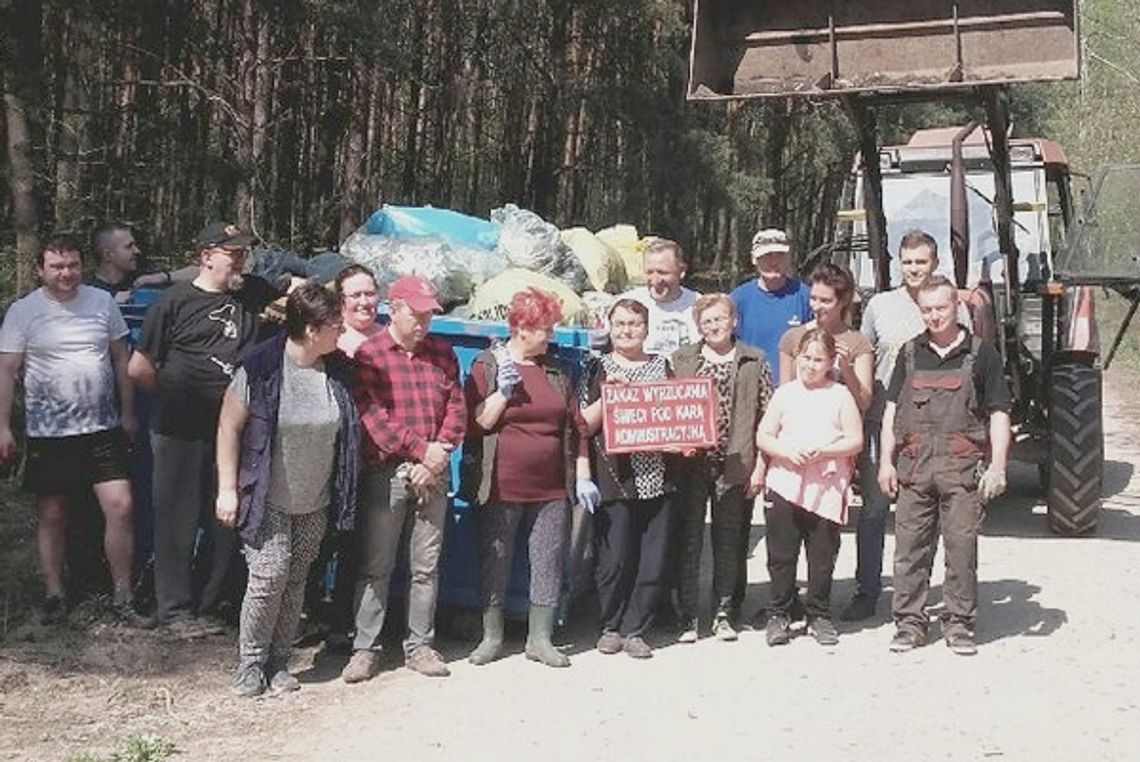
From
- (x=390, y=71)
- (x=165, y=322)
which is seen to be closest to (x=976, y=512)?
(x=165, y=322)

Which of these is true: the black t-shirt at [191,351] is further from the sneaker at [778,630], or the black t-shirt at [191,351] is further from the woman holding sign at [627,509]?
the sneaker at [778,630]

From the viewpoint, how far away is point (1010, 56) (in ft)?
25.5

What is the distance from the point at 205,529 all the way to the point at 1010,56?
5106mm

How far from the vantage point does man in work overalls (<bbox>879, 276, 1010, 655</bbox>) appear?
19.6 feet

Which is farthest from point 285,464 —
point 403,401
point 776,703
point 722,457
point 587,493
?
point 776,703

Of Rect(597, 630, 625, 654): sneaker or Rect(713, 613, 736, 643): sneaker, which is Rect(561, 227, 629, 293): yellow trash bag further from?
Rect(597, 630, 625, 654): sneaker

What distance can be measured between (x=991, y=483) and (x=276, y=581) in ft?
9.95

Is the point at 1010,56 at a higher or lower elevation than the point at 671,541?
higher

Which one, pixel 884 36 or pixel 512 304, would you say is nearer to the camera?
pixel 512 304

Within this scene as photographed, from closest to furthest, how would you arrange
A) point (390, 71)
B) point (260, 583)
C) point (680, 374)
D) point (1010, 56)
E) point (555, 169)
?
point (260, 583) → point (680, 374) → point (1010, 56) → point (390, 71) → point (555, 169)

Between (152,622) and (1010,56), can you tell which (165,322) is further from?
(1010,56)

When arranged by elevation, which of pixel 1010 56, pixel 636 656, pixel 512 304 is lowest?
pixel 636 656

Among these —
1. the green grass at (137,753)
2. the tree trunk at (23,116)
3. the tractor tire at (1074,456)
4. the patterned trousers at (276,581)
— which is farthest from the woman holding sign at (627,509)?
the tree trunk at (23,116)

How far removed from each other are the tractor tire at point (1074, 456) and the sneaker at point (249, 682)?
511 cm
